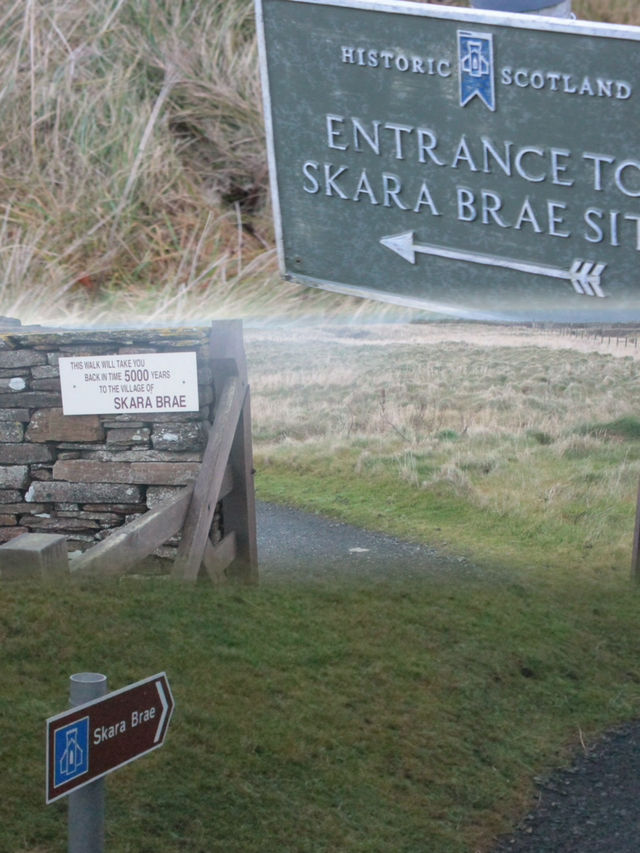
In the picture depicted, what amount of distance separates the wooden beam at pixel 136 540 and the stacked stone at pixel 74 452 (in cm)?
14

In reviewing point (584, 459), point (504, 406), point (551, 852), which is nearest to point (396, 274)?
point (504, 406)

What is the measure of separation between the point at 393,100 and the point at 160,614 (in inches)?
85.2

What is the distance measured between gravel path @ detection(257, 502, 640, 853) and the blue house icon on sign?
240cm

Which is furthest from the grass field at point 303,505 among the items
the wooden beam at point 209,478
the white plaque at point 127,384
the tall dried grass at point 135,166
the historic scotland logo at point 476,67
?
the historic scotland logo at point 476,67

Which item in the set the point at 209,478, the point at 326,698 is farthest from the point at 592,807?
the point at 209,478

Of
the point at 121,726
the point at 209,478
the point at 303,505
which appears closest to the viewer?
the point at 121,726

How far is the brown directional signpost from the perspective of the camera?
95.3 inches

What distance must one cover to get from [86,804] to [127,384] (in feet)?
7.43

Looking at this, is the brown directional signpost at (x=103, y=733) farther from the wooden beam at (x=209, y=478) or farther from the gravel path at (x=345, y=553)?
the gravel path at (x=345, y=553)

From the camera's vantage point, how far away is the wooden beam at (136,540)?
4.13m

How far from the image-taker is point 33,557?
3.85 m

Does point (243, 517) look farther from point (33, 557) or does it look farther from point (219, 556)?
point (33, 557)

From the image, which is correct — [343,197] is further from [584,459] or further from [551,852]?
[551,852]

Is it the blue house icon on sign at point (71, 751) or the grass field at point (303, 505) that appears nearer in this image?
the blue house icon on sign at point (71, 751)
